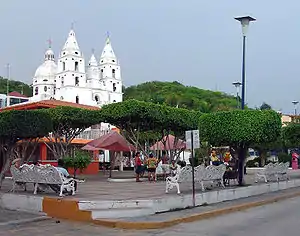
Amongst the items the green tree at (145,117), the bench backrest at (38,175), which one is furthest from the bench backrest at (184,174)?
the green tree at (145,117)

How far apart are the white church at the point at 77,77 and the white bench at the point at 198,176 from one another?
64.8 meters

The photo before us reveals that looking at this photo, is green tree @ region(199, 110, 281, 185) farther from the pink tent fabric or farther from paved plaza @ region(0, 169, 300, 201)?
the pink tent fabric

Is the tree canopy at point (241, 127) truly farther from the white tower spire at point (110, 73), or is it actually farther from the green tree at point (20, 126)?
the white tower spire at point (110, 73)

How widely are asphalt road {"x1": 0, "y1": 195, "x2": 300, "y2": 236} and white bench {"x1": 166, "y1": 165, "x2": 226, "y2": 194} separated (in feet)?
8.43

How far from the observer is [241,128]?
17.4m

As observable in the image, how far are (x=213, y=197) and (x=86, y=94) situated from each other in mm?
74066

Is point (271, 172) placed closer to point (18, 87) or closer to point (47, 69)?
point (47, 69)

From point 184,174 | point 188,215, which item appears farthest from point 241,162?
point 188,215

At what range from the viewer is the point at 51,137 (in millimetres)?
34094

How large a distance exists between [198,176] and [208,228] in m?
5.18

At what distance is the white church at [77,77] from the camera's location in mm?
84312

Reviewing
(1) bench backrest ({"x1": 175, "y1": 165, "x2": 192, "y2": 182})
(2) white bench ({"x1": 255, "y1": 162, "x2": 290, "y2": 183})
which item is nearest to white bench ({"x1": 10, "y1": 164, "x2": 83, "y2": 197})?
(1) bench backrest ({"x1": 175, "y1": 165, "x2": 192, "y2": 182})

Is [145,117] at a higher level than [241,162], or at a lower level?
higher

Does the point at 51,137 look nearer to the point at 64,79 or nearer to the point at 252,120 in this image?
the point at 252,120
